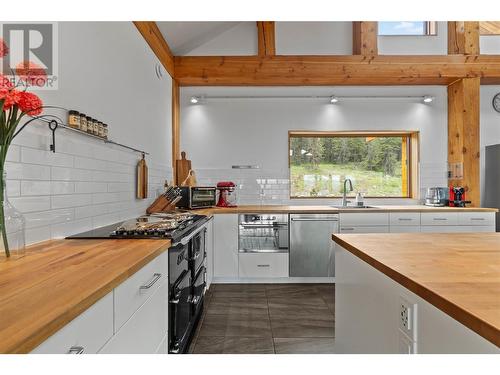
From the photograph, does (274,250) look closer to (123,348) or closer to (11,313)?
(123,348)

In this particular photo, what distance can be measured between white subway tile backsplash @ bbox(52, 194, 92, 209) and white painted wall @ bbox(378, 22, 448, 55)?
4.18 metres

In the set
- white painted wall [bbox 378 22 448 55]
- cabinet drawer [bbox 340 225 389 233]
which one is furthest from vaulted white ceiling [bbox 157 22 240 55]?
cabinet drawer [bbox 340 225 389 233]

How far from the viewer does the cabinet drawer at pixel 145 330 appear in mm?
1180

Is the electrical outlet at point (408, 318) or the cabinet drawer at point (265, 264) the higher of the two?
the electrical outlet at point (408, 318)

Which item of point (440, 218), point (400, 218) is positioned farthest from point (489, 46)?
point (400, 218)

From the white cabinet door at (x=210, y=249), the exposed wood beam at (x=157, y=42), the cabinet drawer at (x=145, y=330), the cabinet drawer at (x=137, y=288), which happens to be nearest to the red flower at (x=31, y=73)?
the cabinet drawer at (x=137, y=288)

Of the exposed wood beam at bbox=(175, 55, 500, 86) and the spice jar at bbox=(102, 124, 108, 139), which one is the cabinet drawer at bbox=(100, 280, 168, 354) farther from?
the exposed wood beam at bbox=(175, 55, 500, 86)

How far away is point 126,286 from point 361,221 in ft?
10.9

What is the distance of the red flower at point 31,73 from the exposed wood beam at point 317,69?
2.73 meters

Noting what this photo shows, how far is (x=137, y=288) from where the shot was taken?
1.36m

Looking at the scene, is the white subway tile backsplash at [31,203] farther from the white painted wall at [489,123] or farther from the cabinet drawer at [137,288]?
the white painted wall at [489,123]

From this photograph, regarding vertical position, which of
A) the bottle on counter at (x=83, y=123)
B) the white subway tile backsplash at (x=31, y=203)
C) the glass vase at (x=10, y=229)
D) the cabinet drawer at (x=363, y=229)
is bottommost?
the cabinet drawer at (x=363, y=229)

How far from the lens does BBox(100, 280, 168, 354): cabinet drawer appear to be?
1.18 meters

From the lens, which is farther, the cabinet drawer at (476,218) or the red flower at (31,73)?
the cabinet drawer at (476,218)
